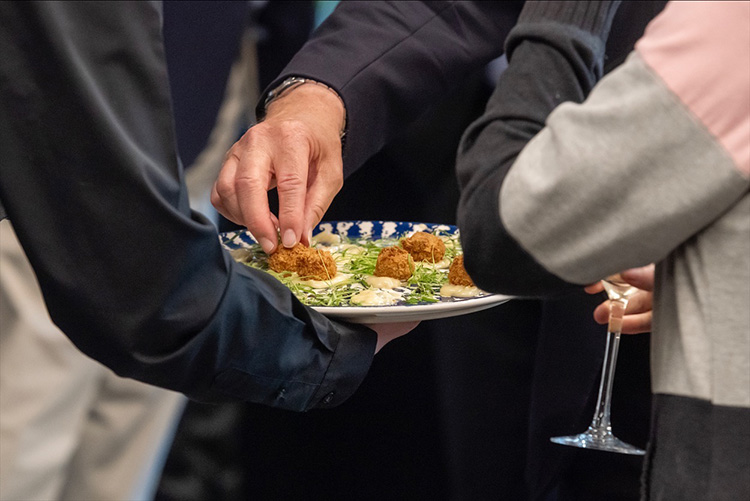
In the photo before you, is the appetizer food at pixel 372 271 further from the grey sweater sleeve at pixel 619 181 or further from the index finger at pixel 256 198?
the grey sweater sleeve at pixel 619 181

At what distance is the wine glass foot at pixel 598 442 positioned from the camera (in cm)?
110

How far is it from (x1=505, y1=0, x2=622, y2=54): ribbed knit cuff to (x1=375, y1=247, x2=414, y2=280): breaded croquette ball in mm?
511

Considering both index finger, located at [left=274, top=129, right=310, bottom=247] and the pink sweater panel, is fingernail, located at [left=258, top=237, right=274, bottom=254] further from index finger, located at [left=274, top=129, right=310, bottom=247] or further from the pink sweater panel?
the pink sweater panel

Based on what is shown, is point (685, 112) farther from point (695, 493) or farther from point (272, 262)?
point (272, 262)

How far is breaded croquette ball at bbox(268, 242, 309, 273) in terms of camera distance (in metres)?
1.18

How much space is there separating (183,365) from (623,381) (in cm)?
71

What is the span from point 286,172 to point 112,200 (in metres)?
0.43

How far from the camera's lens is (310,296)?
44.1 inches

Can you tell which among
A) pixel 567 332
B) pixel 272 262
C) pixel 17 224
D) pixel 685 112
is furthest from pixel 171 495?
pixel 685 112

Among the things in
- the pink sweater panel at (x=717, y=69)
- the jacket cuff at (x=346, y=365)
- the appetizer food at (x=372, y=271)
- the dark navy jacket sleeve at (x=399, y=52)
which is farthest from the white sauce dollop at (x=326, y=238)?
the pink sweater panel at (x=717, y=69)

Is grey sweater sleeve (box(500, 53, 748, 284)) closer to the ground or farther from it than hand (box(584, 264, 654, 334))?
farther from it

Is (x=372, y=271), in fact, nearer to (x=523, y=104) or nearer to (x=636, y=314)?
(x=636, y=314)

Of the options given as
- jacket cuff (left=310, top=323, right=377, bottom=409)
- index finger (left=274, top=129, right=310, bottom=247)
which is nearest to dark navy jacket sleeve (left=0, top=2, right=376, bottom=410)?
jacket cuff (left=310, top=323, right=377, bottom=409)

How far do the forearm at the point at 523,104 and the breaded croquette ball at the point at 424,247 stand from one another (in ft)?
1.65
